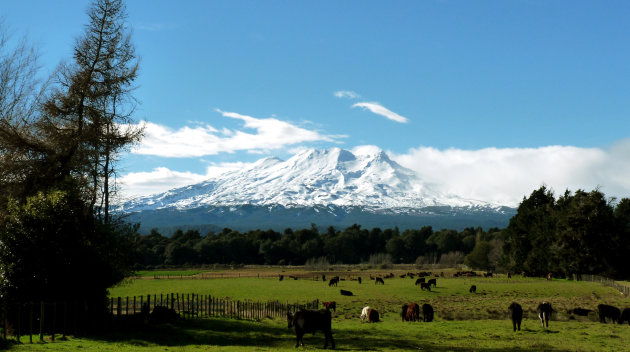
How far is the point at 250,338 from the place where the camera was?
77.2 feet

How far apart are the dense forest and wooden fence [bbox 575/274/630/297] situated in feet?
4.15

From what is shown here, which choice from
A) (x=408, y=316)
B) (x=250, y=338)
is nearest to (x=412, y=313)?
(x=408, y=316)

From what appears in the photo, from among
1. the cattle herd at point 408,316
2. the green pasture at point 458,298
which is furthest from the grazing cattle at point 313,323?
the green pasture at point 458,298

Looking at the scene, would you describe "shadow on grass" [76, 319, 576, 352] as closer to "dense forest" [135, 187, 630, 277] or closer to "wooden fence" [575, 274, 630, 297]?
"dense forest" [135, 187, 630, 277]

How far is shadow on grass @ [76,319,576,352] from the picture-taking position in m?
20.9

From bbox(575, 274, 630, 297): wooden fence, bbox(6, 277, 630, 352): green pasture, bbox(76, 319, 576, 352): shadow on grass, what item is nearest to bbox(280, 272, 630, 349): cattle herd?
bbox(6, 277, 630, 352): green pasture

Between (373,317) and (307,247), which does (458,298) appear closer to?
(373,317)

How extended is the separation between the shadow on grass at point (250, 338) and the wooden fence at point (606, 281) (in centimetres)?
3388

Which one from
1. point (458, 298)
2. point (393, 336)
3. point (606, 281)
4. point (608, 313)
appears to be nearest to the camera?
point (393, 336)

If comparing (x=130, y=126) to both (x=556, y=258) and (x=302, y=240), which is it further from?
(x=302, y=240)

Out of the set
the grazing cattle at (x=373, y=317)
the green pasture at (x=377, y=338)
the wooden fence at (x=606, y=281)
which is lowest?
the wooden fence at (x=606, y=281)

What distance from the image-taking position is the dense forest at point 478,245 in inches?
2785

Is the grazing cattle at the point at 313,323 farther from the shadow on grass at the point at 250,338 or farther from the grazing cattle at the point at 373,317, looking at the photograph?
the grazing cattle at the point at 373,317

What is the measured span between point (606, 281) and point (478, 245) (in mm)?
60037
